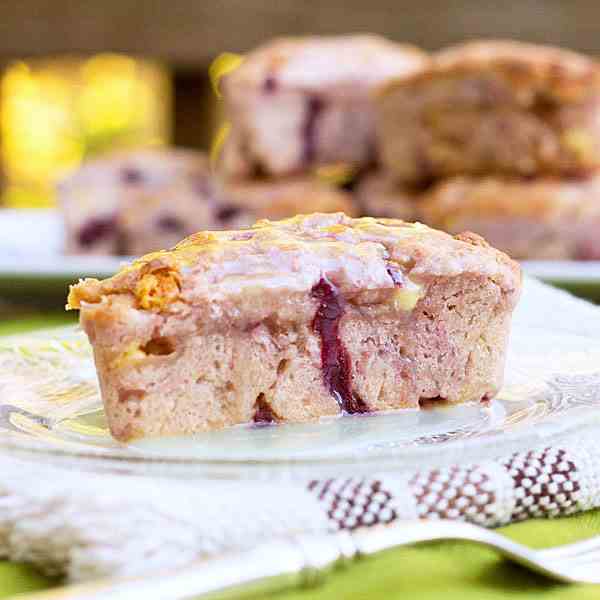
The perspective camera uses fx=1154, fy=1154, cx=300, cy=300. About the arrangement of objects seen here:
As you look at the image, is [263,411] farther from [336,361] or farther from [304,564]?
[304,564]

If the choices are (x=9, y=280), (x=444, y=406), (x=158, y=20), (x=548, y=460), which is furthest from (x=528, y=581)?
(x=158, y=20)

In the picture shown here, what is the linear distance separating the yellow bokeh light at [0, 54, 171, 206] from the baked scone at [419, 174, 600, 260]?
161 inches

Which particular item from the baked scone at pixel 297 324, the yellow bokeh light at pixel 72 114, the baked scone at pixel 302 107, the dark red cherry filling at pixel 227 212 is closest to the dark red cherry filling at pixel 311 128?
the baked scone at pixel 302 107

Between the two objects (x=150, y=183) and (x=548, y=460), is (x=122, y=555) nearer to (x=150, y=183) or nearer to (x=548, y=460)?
(x=548, y=460)

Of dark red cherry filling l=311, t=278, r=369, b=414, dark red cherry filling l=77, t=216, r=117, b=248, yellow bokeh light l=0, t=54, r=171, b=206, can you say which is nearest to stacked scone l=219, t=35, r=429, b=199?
dark red cherry filling l=77, t=216, r=117, b=248

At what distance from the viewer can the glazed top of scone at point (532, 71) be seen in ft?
8.98

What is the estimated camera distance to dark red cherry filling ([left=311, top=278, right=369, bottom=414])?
1238 mm

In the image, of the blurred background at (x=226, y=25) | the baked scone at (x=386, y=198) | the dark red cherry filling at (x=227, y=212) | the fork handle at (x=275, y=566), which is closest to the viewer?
the fork handle at (x=275, y=566)

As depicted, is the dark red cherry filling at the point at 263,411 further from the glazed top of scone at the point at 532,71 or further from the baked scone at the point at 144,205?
the baked scone at the point at 144,205

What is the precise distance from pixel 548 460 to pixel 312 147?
2.08 meters

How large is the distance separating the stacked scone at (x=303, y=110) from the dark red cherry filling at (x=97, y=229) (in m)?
0.34

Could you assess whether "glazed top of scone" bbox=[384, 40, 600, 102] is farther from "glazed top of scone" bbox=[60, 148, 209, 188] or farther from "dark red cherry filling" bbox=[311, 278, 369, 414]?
"dark red cherry filling" bbox=[311, 278, 369, 414]

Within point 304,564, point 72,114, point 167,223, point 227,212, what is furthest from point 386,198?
point 72,114

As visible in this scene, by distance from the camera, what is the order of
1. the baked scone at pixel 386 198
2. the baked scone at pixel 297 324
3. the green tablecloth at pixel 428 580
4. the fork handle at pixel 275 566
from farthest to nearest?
the baked scone at pixel 386 198 → the baked scone at pixel 297 324 → the green tablecloth at pixel 428 580 → the fork handle at pixel 275 566
